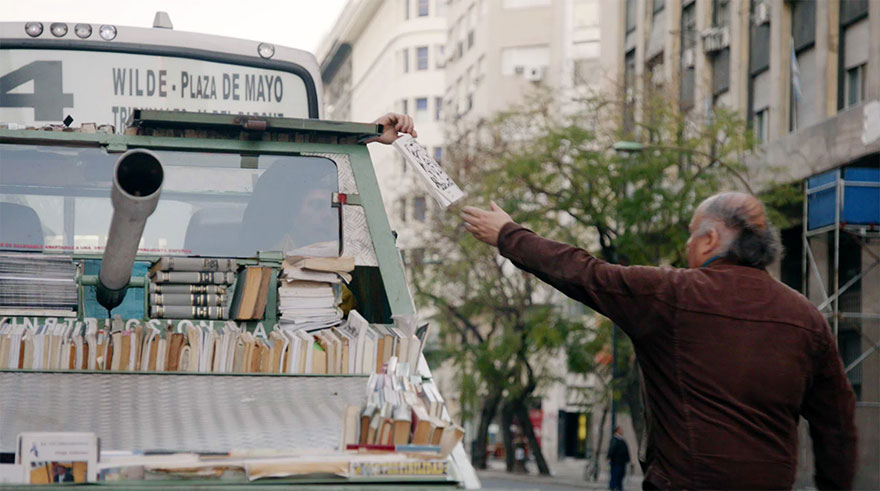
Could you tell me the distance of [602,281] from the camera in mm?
4789

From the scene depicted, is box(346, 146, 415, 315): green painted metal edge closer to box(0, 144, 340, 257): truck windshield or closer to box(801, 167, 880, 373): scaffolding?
box(0, 144, 340, 257): truck windshield

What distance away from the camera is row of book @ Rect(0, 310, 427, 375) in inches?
196

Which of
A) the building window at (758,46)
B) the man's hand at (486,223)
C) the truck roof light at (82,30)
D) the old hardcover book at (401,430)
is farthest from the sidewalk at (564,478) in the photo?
the old hardcover book at (401,430)

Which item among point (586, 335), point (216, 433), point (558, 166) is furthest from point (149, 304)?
point (586, 335)

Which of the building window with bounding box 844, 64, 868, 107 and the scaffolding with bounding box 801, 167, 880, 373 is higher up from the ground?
the building window with bounding box 844, 64, 868, 107

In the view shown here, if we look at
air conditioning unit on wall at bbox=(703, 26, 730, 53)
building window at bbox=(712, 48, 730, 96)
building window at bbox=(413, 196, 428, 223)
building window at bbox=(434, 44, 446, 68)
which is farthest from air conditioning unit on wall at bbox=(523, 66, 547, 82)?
air conditioning unit on wall at bbox=(703, 26, 730, 53)

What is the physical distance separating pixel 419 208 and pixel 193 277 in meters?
39.8

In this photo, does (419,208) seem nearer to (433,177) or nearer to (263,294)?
(263,294)

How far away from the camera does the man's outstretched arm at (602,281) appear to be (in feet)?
15.6

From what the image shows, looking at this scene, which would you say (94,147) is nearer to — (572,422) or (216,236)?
(216,236)

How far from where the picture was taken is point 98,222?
633cm

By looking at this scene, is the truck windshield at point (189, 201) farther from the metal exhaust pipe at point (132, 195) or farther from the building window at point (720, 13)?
the building window at point (720, 13)

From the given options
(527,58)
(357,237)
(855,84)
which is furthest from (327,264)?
(527,58)

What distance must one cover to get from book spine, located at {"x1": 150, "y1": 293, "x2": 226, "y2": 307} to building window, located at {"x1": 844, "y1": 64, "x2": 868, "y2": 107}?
22.9 meters
